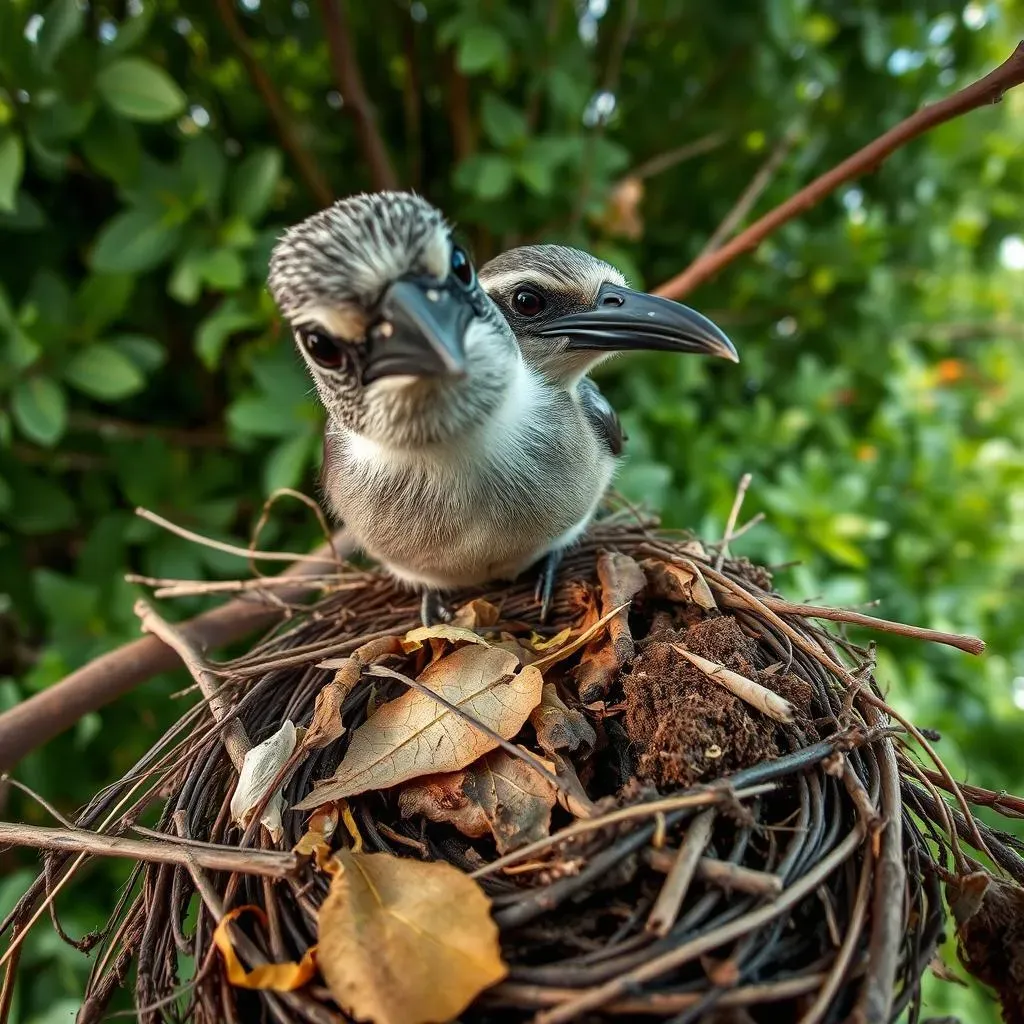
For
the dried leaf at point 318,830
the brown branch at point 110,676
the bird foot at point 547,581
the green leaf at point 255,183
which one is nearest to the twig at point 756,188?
the bird foot at point 547,581

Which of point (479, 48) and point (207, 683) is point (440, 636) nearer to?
point (207, 683)

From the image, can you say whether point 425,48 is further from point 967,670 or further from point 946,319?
point 967,670

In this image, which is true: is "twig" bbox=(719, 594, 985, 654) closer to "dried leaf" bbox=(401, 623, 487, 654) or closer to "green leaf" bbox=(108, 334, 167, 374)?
"dried leaf" bbox=(401, 623, 487, 654)

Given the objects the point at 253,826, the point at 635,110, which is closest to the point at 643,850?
the point at 253,826

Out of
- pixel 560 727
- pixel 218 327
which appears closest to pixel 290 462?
pixel 218 327

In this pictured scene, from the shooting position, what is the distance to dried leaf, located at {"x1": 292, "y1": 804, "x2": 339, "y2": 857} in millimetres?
1104

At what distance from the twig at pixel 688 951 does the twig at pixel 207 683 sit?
0.71 meters

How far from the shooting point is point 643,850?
1.02 meters

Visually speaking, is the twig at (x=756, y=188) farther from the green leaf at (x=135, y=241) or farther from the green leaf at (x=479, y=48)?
the green leaf at (x=135, y=241)

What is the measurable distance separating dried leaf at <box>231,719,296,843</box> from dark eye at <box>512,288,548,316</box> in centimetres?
109

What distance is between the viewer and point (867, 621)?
1.29 metres

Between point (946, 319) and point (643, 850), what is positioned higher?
point (643, 850)

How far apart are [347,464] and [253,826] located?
0.83 metres

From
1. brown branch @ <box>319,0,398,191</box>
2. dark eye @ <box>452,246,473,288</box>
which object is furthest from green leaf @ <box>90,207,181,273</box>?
dark eye @ <box>452,246,473,288</box>
